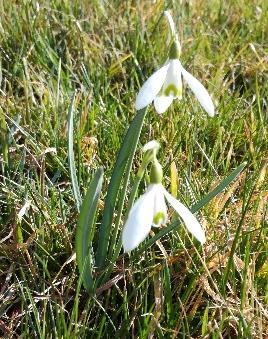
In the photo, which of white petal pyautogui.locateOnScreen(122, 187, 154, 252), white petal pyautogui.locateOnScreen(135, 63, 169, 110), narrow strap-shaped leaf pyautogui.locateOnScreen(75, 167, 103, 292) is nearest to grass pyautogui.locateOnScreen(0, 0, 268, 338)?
narrow strap-shaped leaf pyautogui.locateOnScreen(75, 167, 103, 292)

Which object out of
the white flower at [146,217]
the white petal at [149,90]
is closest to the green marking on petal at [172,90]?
the white petal at [149,90]

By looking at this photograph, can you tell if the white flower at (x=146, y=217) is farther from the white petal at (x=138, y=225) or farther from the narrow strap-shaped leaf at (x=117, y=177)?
the narrow strap-shaped leaf at (x=117, y=177)

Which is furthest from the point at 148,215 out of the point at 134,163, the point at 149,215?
the point at 134,163

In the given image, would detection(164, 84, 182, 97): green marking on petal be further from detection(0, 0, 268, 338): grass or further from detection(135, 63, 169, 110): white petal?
detection(0, 0, 268, 338): grass

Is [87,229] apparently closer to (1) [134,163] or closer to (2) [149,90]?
(2) [149,90]

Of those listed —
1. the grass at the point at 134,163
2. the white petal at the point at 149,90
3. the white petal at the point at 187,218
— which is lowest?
the grass at the point at 134,163

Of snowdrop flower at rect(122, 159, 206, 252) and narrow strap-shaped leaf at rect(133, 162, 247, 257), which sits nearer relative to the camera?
snowdrop flower at rect(122, 159, 206, 252)

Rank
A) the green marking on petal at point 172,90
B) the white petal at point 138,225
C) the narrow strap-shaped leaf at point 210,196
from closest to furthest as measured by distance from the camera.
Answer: the white petal at point 138,225 → the green marking on petal at point 172,90 → the narrow strap-shaped leaf at point 210,196
